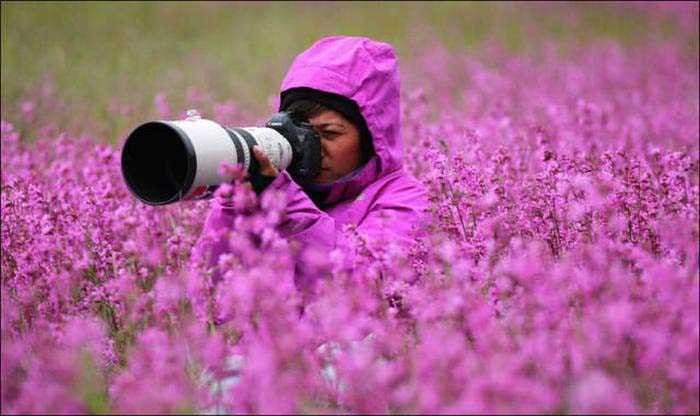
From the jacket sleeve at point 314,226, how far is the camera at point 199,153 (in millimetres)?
156

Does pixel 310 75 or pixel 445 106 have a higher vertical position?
pixel 310 75

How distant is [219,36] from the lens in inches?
586

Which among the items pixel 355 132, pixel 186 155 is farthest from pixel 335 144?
pixel 186 155

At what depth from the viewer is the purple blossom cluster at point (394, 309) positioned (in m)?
2.26

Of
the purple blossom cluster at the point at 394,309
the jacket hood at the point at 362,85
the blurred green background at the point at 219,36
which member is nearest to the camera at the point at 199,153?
the purple blossom cluster at the point at 394,309

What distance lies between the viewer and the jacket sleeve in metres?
3.17

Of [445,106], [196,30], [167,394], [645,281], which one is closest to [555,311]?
[645,281]

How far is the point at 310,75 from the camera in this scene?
3.75 metres

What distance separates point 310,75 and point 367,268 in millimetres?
1201

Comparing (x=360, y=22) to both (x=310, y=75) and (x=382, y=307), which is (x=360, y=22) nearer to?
(x=310, y=75)

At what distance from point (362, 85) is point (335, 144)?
0.95ft

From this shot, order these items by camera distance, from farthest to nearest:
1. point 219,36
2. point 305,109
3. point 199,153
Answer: point 219,36, point 305,109, point 199,153

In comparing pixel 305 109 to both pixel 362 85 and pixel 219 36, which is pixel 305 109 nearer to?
pixel 362 85

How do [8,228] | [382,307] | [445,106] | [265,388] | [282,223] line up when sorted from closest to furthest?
1. [265,388]
2. [382,307]
3. [282,223]
4. [8,228]
5. [445,106]
